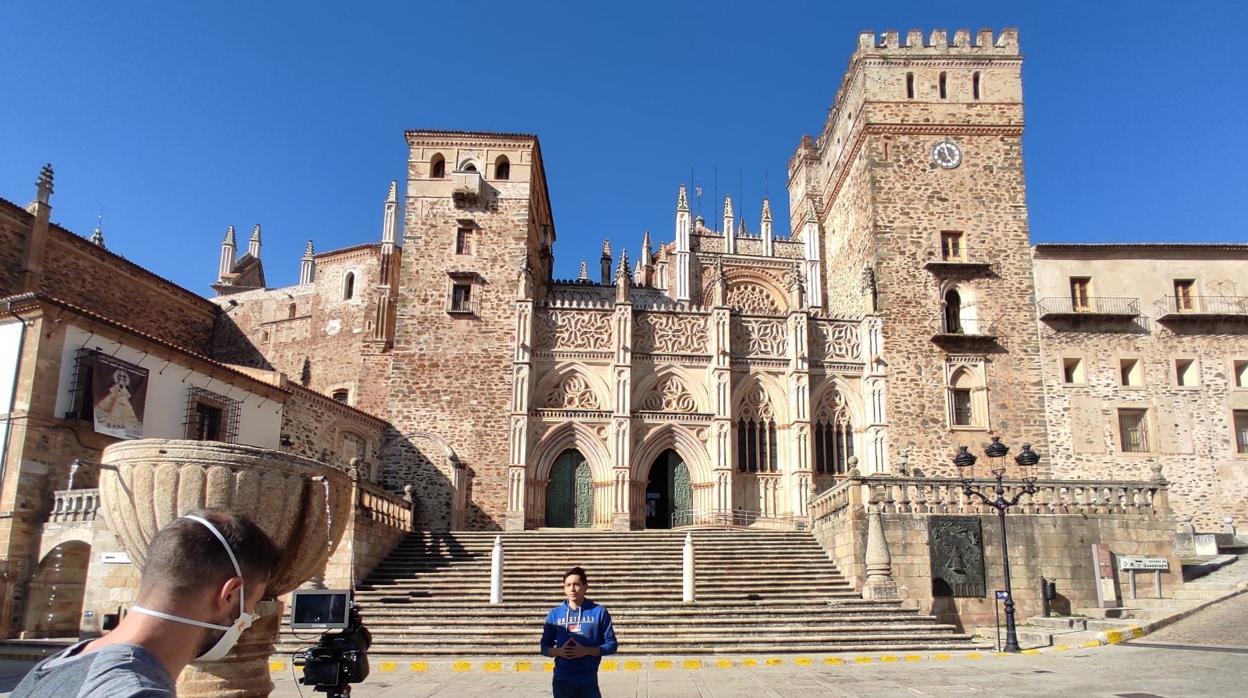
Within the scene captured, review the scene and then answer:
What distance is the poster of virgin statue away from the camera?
20141 millimetres

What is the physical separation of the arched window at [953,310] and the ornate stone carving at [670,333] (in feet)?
26.6

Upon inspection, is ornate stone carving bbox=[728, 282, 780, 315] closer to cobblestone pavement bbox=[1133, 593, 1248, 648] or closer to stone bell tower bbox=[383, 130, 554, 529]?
stone bell tower bbox=[383, 130, 554, 529]

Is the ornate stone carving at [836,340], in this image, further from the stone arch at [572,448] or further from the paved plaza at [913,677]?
the paved plaza at [913,677]

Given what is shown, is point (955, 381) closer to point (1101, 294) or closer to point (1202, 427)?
point (1101, 294)

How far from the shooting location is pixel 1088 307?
29.6 m

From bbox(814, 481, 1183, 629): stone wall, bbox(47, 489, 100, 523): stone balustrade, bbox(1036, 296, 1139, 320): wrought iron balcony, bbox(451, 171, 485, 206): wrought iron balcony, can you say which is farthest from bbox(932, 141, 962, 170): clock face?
bbox(47, 489, 100, 523): stone balustrade

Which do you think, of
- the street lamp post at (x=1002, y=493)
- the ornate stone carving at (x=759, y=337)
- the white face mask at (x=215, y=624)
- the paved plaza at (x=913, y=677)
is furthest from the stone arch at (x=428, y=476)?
the white face mask at (x=215, y=624)

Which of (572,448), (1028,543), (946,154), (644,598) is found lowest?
(644,598)

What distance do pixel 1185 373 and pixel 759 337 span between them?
13.6m

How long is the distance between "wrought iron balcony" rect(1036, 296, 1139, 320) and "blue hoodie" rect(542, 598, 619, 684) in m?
26.3

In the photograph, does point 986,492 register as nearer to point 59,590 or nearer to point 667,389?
point 667,389

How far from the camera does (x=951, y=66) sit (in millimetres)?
31188

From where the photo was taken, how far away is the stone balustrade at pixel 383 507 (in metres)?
20.4

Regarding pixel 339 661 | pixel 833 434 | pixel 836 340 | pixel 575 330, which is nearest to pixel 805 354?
pixel 836 340
